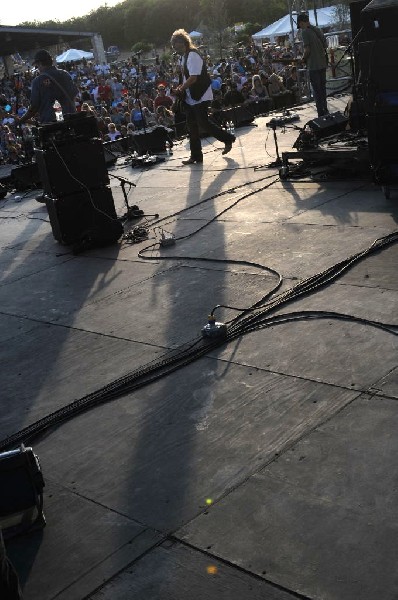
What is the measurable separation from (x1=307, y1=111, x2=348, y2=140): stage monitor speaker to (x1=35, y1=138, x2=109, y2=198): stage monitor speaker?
331 centimetres

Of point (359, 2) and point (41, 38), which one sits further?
point (41, 38)

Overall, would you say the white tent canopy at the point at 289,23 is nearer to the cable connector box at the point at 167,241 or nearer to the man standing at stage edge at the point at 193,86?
the man standing at stage edge at the point at 193,86

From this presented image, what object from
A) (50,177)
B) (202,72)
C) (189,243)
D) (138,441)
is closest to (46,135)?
(50,177)

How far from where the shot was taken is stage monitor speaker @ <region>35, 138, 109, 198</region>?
7.96 m

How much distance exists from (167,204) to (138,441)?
591cm

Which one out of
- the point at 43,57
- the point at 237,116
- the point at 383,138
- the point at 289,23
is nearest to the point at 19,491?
the point at 383,138

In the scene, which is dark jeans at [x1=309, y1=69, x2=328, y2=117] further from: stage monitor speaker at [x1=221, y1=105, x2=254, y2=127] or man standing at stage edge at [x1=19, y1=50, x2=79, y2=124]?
man standing at stage edge at [x1=19, y1=50, x2=79, y2=124]

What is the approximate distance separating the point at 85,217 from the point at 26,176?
4.92 meters

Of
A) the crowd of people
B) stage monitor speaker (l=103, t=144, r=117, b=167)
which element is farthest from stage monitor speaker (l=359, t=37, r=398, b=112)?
stage monitor speaker (l=103, t=144, r=117, b=167)

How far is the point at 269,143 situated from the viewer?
12422 mm

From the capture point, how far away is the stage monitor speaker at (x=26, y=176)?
Answer: 12.7 metres

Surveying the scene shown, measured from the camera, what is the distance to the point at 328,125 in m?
10.3

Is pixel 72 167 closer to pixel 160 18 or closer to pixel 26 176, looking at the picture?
pixel 26 176

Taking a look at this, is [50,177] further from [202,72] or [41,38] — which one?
[41,38]
